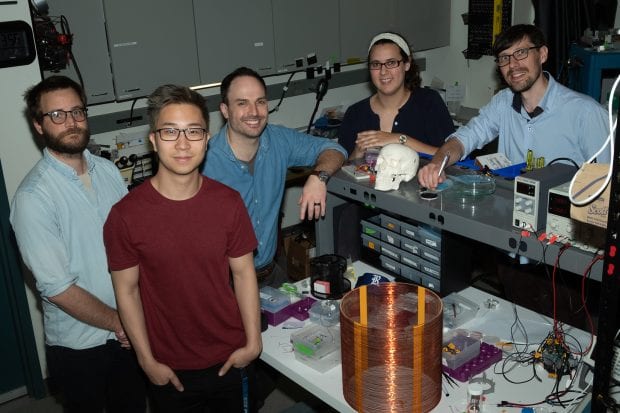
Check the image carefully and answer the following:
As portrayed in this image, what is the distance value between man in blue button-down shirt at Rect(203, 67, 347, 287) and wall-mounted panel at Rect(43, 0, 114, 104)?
124 cm

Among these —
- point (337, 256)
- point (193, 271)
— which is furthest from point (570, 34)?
point (193, 271)

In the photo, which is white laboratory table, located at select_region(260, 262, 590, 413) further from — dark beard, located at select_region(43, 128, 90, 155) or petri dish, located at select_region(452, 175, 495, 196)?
dark beard, located at select_region(43, 128, 90, 155)

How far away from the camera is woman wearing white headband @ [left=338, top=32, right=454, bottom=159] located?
10.1 feet

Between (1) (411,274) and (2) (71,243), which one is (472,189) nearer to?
(1) (411,274)

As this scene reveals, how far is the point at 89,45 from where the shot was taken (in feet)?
11.1

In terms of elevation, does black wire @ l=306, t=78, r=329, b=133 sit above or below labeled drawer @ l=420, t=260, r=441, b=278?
above

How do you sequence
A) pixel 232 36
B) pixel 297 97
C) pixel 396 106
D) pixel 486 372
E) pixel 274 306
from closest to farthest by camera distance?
pixel 486 372, pixel 274 306, pixel 396 106, pixel 232 36, pixel 297 97

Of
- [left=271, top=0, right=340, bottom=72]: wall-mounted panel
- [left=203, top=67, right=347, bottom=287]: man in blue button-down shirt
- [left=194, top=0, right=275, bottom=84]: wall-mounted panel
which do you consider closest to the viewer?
[left=203, top=67, right=347, bottom=287]: man in blue button-down shirt

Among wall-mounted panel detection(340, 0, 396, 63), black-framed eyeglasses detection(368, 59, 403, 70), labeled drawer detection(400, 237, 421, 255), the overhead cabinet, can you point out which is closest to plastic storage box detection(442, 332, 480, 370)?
labeled drawer detection(400, 237, 421, 255)

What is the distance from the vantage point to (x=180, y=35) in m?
3.67

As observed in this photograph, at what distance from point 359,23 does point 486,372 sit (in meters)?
3.17

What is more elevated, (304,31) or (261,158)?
(304,31)

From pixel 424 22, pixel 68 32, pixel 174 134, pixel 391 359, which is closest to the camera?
pixel 391 359

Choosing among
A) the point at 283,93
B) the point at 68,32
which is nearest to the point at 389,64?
the point at 283,93
